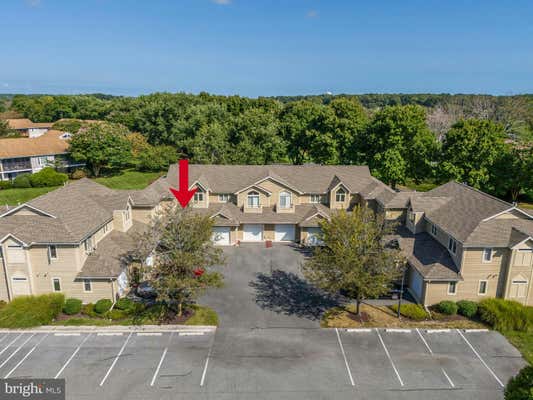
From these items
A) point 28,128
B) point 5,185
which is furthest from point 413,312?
point 28,128

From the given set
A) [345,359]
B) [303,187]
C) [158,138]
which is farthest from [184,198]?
[158,138]

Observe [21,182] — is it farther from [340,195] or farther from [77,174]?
[340,195]

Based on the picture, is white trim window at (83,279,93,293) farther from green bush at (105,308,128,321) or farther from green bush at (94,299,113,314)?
green bush at (105,308,128,321)

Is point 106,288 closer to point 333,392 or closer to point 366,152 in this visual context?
point 333,392

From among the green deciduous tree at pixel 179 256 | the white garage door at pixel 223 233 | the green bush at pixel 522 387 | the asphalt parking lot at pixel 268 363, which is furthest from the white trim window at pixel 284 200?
the green bush at pixel 522 387

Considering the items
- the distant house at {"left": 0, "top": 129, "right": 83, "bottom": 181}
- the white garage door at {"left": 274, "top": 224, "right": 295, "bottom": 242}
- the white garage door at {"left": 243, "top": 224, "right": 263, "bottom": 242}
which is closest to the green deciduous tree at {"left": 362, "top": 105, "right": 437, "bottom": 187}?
the white garage door at {"left": 274, "top": 224, "right": 295, "bottom": 242}
